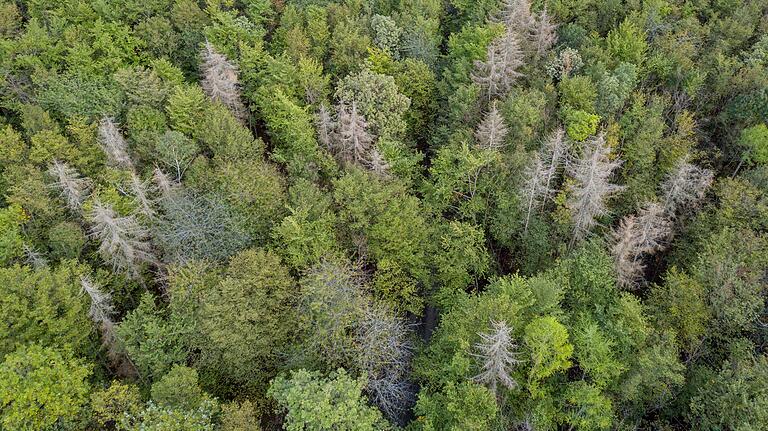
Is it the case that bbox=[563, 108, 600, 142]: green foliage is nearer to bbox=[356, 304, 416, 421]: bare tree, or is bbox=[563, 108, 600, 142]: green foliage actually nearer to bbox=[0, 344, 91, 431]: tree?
bbox=[356, 304, 416, 421]: bare tree

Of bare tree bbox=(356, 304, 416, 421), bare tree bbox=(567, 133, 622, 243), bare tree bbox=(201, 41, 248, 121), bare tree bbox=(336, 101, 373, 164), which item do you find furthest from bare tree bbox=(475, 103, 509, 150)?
bare tree bbox=(201, 41, 248, 121)

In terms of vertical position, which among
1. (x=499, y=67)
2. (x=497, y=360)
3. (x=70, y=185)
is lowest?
(x=497, y=360)

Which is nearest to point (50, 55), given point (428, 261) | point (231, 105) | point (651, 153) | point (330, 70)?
point (231, 105)

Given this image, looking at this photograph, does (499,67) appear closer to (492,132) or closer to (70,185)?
(492,132)

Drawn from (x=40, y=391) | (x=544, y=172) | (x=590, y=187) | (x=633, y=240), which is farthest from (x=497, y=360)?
(x=40, y=391)

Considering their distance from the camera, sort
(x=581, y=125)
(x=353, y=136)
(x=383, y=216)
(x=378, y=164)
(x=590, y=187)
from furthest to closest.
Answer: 1. (x=353, y=136)
2. (x=581, y=125)
3. (x=378, y=164)
4. (x=383, y=216)
5. (x=590, y=187)

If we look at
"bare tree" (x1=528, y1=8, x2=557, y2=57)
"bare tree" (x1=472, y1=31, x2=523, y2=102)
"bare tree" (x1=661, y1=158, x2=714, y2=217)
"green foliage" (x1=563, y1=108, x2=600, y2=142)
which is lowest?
"bare tree" (x1=661, y1=158, x2=714, y2=217)
